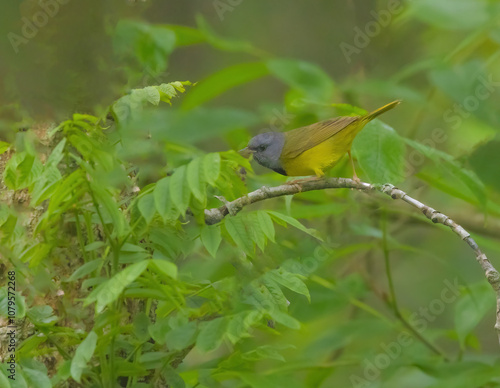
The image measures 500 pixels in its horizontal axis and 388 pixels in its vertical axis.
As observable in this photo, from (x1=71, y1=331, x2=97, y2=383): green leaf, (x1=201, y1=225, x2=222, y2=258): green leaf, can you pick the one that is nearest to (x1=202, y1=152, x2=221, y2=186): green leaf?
(x1=201, y1=225, x2=222, y2=258): green leaf

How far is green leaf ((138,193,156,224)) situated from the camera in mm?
1617

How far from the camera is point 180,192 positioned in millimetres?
1667

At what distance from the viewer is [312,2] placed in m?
6.67

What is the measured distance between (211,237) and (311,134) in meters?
1.66

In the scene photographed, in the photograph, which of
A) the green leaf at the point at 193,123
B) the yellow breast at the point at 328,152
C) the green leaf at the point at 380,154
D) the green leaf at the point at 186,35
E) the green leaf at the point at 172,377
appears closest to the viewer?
the green leaf at the point at 193,123

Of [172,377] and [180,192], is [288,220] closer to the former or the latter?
[180,192]

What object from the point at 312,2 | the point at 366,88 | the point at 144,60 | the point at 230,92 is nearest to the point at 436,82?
the point at 366,88

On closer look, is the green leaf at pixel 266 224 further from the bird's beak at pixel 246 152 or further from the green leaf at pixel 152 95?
the bird's beak at pixel 246 152

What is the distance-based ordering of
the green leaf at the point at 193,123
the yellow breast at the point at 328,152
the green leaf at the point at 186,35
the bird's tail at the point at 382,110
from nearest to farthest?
the green leaf at the point at 193,123 → the green leaf at the point at 186,35 → the bird's tail at the point at 382,110 → the yellow breast at the point at 328,152

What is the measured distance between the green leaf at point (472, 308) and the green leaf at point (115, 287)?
1.58m

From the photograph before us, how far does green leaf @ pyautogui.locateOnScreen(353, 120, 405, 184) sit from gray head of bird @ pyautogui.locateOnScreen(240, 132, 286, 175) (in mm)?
974

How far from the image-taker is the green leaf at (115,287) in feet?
4.77

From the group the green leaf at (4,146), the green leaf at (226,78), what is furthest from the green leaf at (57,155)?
the green leaf at (226,78)

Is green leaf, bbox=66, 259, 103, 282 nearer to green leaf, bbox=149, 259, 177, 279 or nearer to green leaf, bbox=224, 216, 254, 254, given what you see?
green leaf, bbox=149, 259, 177, 279
